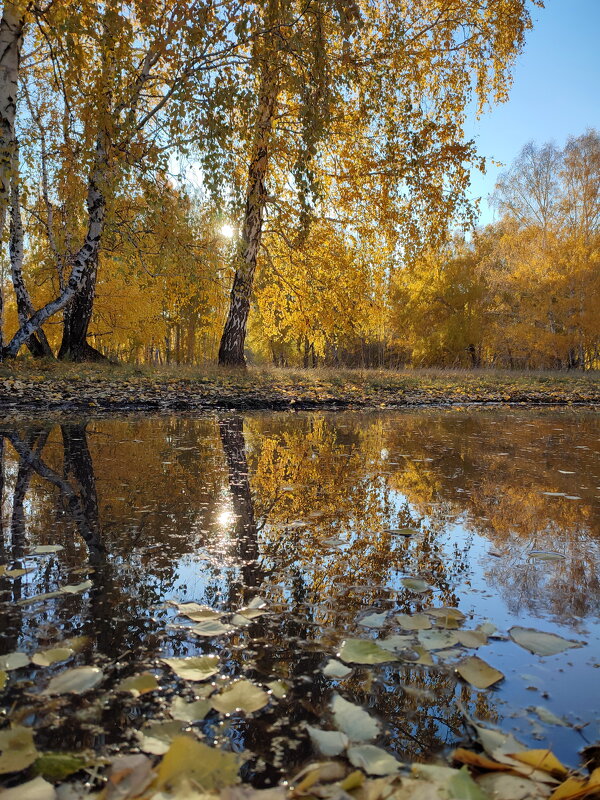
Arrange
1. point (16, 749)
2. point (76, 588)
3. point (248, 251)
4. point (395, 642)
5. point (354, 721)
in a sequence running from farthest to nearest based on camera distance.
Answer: point (248, 251) < point (76, 588) < point (395, 642) < point (354, 721) < point (16, 749)

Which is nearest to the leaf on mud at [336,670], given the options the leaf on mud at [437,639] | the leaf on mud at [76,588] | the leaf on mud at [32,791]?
the leaf on mud at [437,639]

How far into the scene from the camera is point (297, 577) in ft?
6.18

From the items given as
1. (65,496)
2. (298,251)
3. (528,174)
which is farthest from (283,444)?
(528,174)

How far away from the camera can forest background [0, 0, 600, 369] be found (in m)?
6.02

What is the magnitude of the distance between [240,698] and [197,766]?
26 centimetres

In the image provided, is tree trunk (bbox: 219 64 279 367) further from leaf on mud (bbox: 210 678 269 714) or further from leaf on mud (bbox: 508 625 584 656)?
leaf on mud (bbox: 210 678 269 714)

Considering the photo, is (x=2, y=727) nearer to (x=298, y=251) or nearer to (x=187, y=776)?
(x=187, y=776)

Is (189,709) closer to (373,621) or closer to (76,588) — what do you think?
(373,621)

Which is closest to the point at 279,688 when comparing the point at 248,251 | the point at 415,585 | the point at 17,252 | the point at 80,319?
the point at 415,585

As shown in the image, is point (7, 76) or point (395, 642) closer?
point (395, 642)

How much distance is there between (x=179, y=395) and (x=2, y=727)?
770cm

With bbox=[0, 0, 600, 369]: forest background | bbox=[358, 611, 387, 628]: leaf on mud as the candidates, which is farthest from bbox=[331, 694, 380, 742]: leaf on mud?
bbox=[0, 0, 600, 369]: forest background

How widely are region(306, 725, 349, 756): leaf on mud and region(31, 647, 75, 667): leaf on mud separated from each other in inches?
26.1

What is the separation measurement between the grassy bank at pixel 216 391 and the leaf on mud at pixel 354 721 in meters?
6.90
